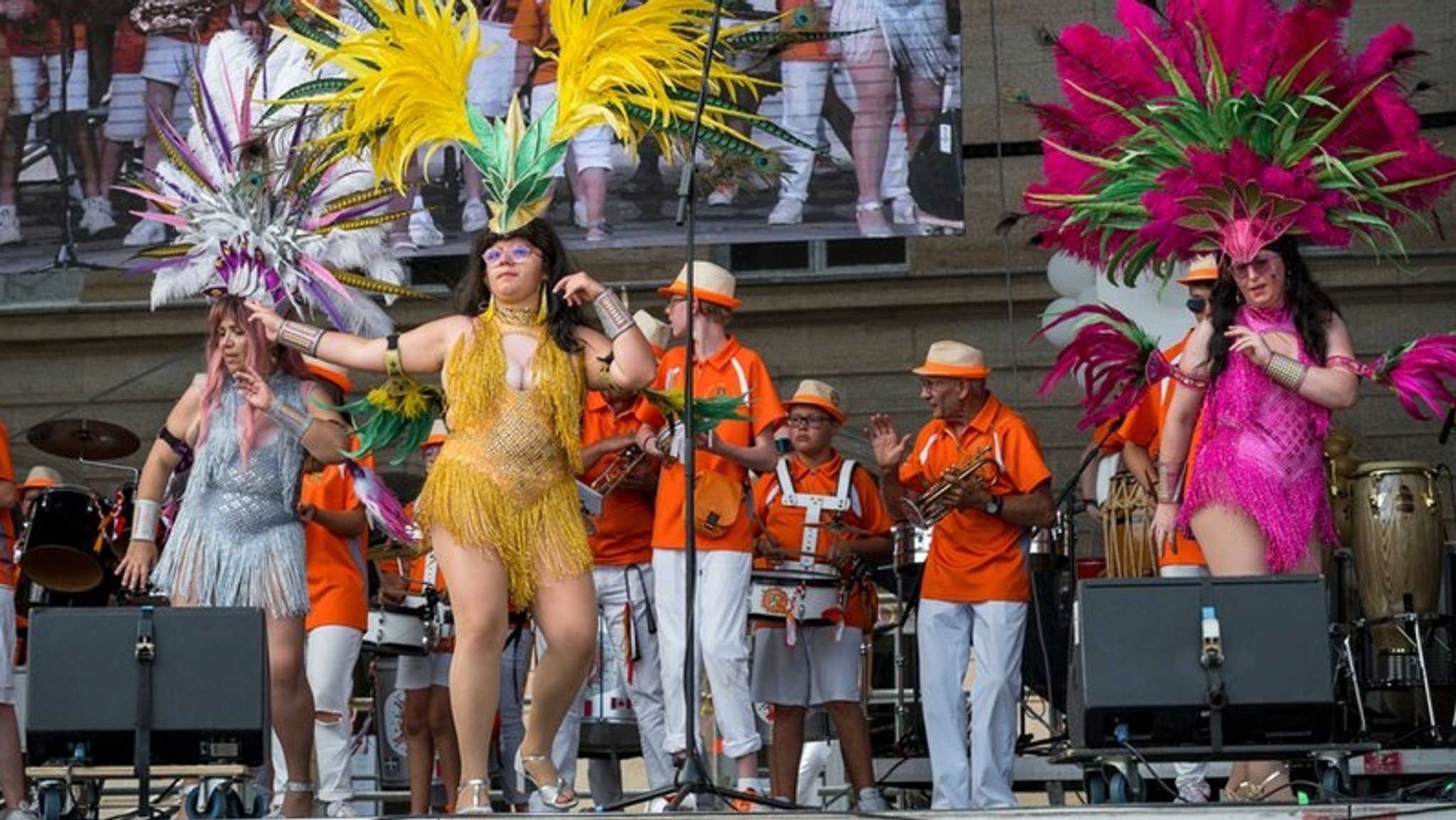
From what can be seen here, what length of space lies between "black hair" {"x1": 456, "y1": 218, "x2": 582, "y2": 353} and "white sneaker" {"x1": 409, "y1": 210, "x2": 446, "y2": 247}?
4.42 meters

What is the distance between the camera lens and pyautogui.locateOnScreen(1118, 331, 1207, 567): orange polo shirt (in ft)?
30.8

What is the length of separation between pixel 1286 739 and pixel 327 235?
3.48 m

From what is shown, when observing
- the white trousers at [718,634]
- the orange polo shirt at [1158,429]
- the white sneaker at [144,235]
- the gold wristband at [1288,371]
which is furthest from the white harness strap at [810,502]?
the white sneaker at [144,235]

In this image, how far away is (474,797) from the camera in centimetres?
761

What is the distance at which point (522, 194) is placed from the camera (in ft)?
26.2

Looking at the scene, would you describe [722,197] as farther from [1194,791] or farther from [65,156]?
[1194,791]

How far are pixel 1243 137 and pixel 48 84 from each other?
7.24 meters

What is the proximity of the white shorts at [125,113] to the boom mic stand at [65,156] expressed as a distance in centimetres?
24

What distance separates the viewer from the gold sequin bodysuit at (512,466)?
7.74 m

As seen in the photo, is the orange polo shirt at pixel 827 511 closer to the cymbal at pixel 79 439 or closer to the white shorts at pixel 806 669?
the white shorts at pixel 806 669

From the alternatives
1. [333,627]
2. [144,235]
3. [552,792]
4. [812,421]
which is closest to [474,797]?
[552,792]

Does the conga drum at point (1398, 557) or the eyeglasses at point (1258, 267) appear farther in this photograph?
the conga drum at point (1398, 557)

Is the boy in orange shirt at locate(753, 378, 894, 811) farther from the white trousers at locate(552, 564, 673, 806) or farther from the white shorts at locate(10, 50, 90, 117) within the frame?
the white shorts at locate(10, 50, 90, 117)

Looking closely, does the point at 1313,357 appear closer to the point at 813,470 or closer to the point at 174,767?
the point at 813,470
